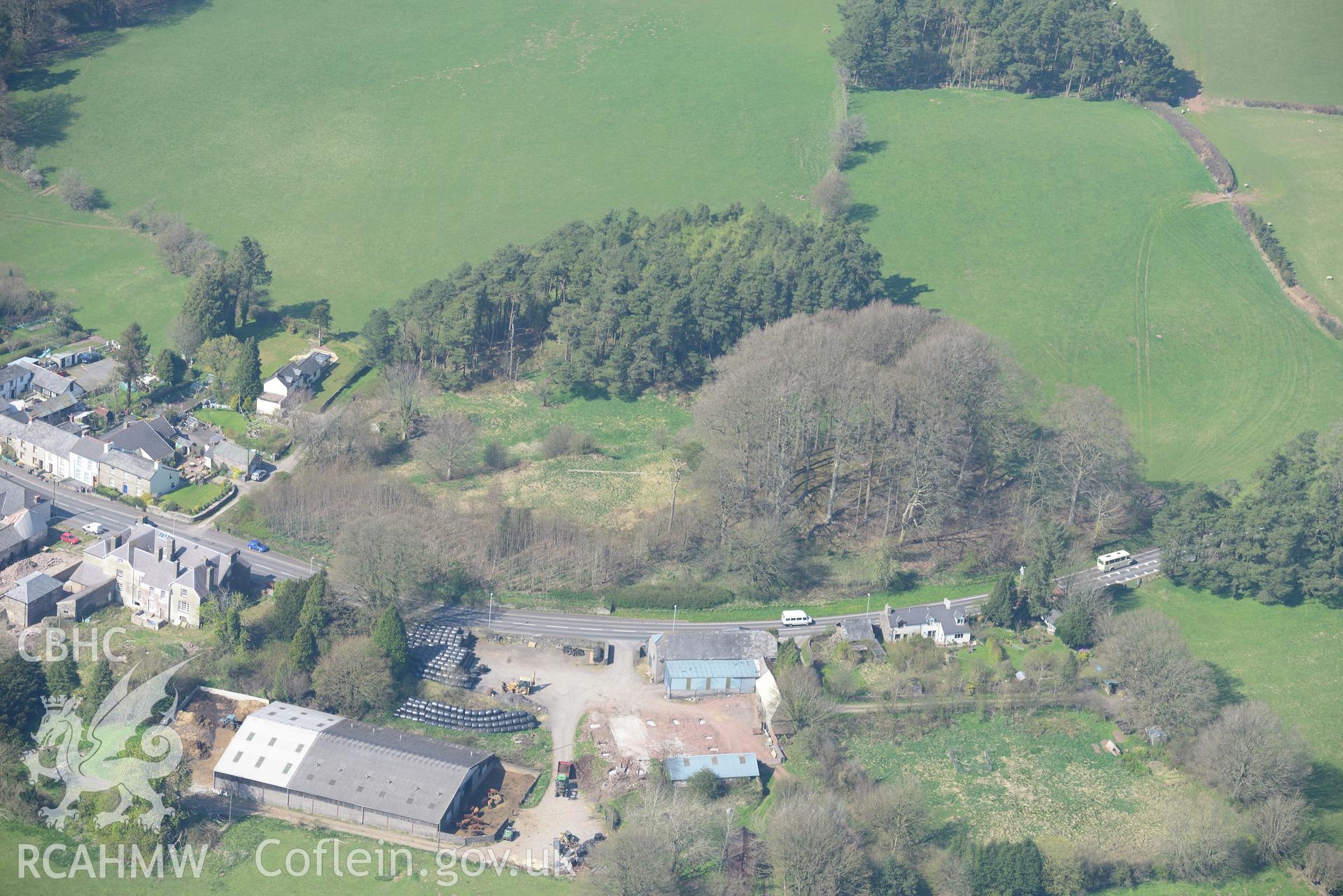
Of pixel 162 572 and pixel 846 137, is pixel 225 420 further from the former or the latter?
pixel 846 137

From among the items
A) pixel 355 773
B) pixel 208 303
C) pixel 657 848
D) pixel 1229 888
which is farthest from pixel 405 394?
pixel 1229 888

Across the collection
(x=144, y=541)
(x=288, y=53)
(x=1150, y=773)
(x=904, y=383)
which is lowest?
(x=1150, y=773)

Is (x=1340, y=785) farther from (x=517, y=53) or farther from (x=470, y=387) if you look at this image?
(x=517, y=53)

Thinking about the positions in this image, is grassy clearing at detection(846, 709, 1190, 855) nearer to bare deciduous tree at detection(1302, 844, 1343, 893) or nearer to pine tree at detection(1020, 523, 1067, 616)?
bare deciduous tree at detection(1302, 844, 1343, 893)

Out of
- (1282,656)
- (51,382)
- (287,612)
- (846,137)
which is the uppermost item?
(846,137)

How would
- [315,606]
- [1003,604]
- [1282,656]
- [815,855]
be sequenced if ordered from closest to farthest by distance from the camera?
1. [815,855]
2. [315,606]
3. [1282,656]
4. [1003,604]

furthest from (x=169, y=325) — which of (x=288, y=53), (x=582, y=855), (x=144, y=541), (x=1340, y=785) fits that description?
(x=1340, y=785)

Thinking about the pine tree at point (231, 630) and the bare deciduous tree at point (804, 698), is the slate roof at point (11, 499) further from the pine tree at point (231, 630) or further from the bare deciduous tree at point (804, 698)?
the bare deciduous tree at point (804, 698)

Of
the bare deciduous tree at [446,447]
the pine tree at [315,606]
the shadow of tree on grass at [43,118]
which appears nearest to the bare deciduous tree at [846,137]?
the bare deciduous tree at [446,447]
